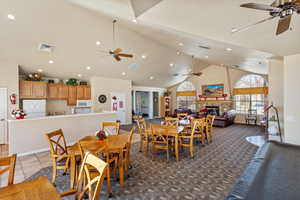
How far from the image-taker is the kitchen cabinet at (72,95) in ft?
25.3

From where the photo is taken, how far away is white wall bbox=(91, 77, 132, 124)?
829 centimetres

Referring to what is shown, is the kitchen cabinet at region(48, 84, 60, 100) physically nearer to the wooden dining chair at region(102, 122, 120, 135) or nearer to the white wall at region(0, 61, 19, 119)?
the white wall at region(0, 61, 19, 119)

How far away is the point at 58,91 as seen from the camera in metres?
7.38

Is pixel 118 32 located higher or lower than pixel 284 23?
higher

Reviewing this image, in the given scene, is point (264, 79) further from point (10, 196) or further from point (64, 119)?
point (10, 196)

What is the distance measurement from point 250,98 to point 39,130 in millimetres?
11477

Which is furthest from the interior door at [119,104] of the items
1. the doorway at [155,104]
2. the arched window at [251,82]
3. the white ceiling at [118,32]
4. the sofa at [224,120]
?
the arched window at [251,82]

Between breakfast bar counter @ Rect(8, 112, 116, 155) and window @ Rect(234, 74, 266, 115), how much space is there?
9651mm

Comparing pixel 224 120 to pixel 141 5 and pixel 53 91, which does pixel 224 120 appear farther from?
pixel 53 91

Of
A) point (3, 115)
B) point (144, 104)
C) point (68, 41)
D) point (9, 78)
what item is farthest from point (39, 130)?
point (144, 104)

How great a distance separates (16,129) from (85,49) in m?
3.59

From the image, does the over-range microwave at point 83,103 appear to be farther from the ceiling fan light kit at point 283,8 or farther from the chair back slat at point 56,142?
the ceiling fan light kit at point 283,8

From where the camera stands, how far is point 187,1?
299 cm

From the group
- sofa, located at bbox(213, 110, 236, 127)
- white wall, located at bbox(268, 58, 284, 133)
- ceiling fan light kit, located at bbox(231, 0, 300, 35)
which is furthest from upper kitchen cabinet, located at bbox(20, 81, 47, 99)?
white wall, located at bbox(268, 58, 284, 133)
